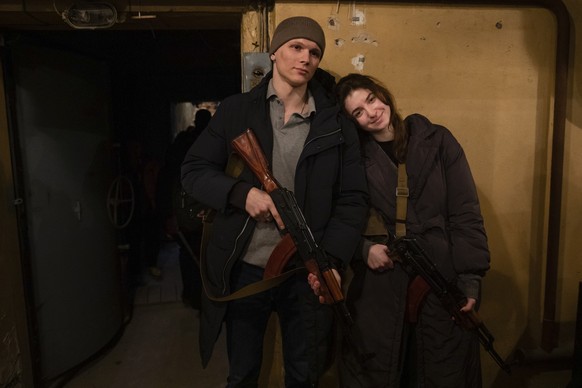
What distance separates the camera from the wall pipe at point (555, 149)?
6.75ft

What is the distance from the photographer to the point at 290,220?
4.86ft

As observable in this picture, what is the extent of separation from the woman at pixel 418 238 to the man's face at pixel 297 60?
208mm

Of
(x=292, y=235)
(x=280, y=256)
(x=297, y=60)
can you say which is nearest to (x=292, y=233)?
(x=292, y=235)

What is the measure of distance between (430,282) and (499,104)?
1.09m

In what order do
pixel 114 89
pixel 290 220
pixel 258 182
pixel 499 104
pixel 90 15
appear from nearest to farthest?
pixel 290 220
pixel 258 182
pixel 90 15
pixel 499 104
pixel 114 89

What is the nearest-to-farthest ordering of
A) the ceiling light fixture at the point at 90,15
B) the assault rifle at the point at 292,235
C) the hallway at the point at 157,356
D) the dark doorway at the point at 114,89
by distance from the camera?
the assault rifle at the point at 292,235 → the ceiling light fixture at the point at 90,15 → the dark doorway at the point at 114,89 → the hallway at the point at 157,356

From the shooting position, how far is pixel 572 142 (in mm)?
2189

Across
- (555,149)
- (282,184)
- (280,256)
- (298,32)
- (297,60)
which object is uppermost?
(298,32)

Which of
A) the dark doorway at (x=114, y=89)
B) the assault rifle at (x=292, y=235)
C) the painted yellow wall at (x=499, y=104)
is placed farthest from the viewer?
the dark doorway at (x=114, y=89)

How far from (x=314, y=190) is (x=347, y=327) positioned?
543mm

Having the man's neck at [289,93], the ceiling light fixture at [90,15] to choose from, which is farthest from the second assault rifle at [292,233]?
the ceiling light fixture at [90,15]

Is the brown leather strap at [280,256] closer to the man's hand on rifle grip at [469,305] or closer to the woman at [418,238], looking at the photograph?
the woman at [418,238]

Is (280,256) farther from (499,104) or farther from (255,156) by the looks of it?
(499,104)

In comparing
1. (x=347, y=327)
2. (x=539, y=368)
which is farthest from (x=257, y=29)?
(x=539, y=368)
